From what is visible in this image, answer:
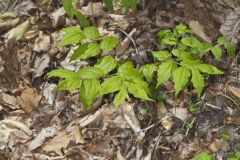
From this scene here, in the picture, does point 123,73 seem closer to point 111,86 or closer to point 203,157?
point 111,86

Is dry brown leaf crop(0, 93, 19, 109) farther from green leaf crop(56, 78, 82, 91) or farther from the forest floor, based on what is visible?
green leaf crop(56, 78, 82, 91)

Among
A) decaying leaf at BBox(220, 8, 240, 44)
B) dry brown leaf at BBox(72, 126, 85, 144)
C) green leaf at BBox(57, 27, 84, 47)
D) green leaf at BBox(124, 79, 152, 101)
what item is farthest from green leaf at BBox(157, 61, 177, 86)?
decaying leaf at BBox(220, 8, 240, 44)

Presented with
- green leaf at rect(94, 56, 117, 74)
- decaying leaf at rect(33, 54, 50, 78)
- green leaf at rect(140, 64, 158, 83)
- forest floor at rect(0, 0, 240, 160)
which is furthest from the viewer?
decaying leaf at rect(33, 54, 50, 78)

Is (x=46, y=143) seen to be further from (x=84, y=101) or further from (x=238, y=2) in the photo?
(x=238, y=2)

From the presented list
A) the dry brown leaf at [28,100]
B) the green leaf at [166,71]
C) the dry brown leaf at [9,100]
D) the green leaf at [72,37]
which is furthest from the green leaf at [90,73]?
the dry brown leaf at [9,100]

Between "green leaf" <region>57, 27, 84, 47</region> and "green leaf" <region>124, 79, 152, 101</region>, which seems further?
"green leaf" <region>57, 27, 84, 47</region>

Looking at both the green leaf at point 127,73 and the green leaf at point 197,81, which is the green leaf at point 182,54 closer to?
the green leaf at point 197,81
